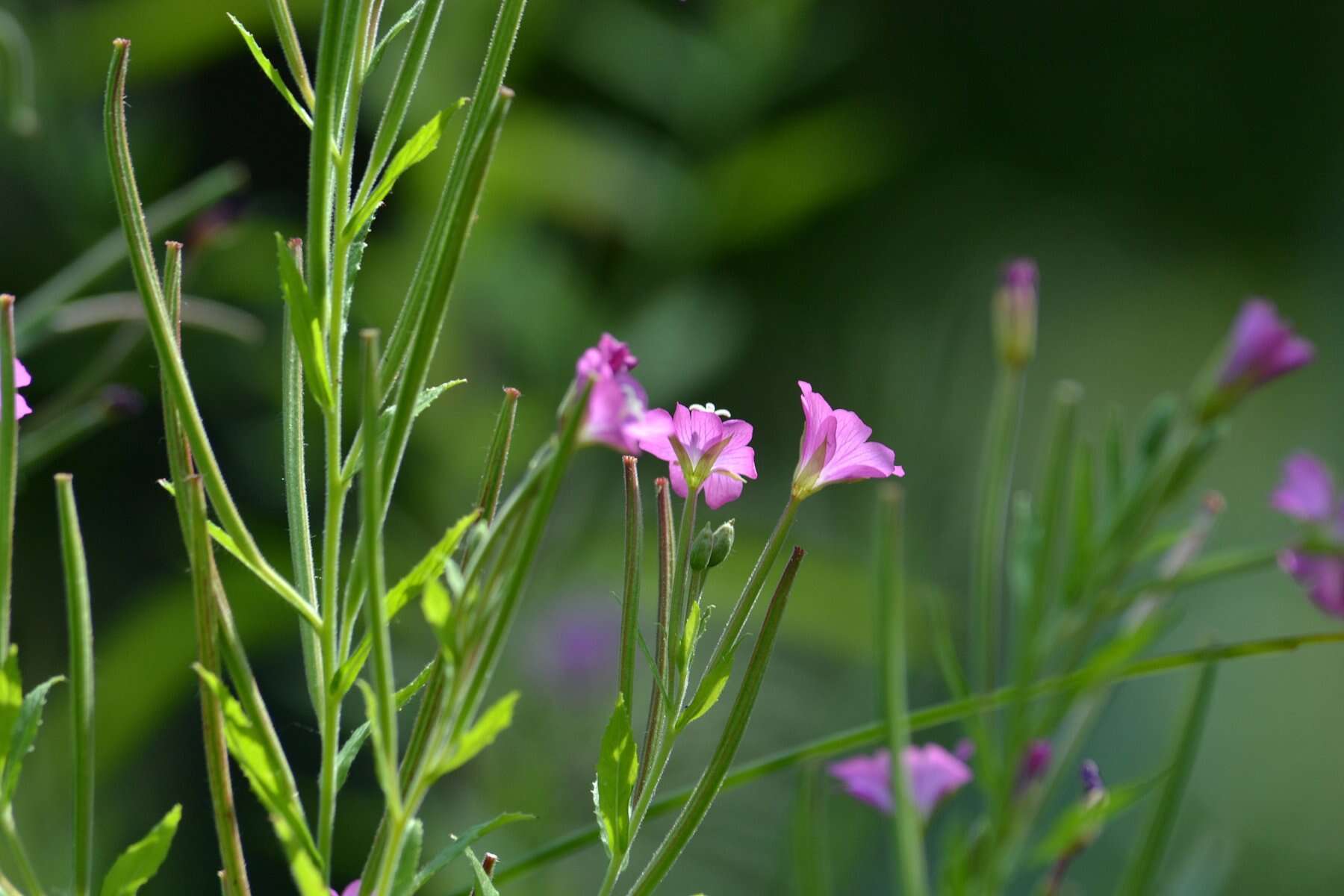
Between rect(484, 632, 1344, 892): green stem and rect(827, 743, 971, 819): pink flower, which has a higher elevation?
rect(484, 632, 1344, 892): green stem

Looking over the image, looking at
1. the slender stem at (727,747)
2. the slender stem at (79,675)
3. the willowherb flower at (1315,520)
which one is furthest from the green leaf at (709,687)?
the willowherb flower at (1315,520)

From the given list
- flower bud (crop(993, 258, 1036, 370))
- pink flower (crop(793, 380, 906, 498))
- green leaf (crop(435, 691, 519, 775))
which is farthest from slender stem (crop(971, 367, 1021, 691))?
green leaf (crop(435, 691, 519, 775))

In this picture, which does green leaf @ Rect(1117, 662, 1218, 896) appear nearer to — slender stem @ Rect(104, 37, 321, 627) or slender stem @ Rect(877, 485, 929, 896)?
slender stem @ Rect(877, 485, 929, 896)

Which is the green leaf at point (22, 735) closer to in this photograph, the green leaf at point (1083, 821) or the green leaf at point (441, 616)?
the green leaf at point (441, 616)

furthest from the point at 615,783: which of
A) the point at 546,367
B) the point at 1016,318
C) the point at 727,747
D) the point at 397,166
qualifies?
the point at 546,367

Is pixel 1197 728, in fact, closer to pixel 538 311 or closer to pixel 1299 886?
pixel 538 311

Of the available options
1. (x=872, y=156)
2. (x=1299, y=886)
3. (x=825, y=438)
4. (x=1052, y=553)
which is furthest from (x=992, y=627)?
(x=1299, y=886)

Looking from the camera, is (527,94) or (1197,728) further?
(527,94)
